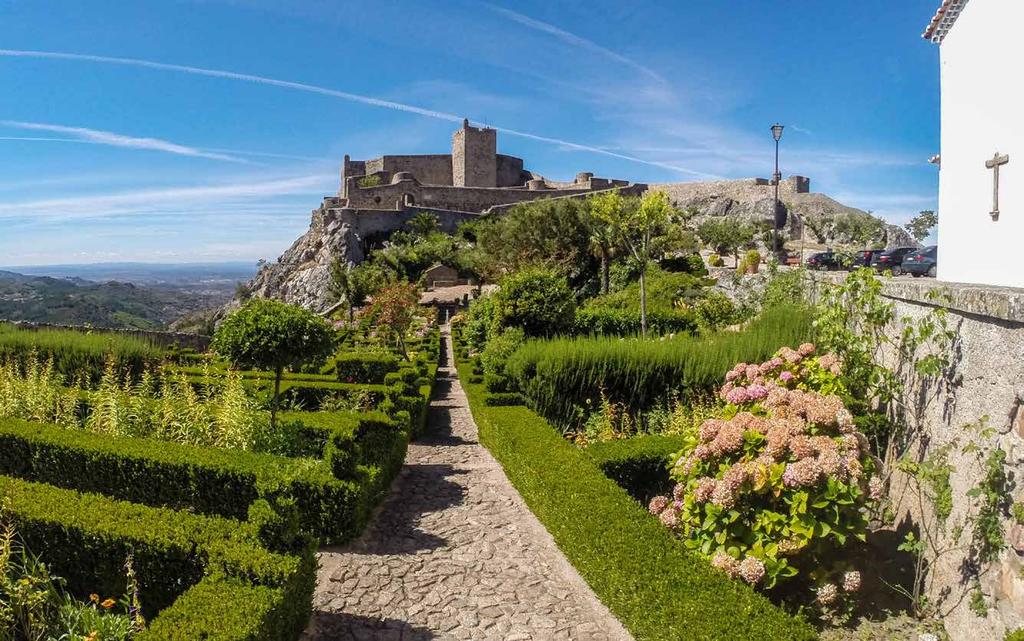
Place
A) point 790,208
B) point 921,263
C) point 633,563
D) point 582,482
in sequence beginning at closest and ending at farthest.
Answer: point 633,563
point 582,482
point 921,263
point 790,208

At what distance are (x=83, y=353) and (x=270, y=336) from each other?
753cm

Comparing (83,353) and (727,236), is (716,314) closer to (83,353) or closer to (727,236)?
(83,353)

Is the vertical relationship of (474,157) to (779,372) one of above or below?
above

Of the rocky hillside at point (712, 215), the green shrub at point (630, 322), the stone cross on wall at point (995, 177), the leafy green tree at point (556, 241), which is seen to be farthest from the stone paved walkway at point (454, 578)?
the rocky hillside at point (712, 215)

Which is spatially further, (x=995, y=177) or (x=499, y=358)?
(x=499, y=358)

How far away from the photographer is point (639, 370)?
898 cm

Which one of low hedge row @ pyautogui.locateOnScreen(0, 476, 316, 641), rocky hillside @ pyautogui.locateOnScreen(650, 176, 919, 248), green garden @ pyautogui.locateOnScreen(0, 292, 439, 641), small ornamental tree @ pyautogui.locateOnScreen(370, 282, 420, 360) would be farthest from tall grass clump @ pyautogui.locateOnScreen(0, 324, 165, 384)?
rocky hillside @ pyautogui.locateOnScreen(650, 176, 919, 248)

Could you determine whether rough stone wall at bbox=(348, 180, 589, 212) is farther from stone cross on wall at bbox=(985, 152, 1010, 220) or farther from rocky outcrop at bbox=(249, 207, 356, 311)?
stone cross on wall at bbox=(985, 152, 1010, 220)

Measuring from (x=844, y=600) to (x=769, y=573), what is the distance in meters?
0.78

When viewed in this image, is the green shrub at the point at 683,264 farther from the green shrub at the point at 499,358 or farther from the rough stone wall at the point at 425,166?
the rough stone wall at the point at 425,166

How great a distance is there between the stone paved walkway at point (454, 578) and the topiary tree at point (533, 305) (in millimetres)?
7701

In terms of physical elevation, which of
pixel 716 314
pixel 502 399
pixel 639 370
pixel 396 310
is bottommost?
pixel 502 399

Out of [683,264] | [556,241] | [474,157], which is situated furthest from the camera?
[474,157]

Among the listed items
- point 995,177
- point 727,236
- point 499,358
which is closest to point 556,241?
point 727,236
